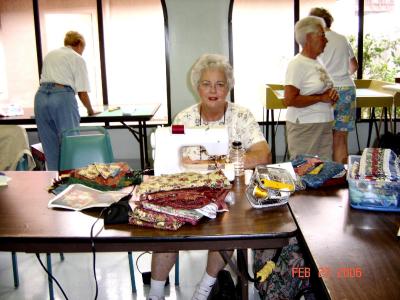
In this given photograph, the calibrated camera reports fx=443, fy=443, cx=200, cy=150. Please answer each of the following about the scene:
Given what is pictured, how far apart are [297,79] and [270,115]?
244 centimetres

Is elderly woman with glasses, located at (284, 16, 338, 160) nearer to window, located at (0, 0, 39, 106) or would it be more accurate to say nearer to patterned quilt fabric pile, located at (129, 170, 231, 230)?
patterned quilt fabric pile, located at (129, 170, 231, 230)

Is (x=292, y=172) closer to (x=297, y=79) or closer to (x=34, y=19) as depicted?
(x=297, y=79)

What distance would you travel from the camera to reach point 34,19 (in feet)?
17.2

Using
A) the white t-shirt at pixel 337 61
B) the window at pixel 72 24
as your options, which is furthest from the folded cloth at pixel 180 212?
the window at pixel 72 24

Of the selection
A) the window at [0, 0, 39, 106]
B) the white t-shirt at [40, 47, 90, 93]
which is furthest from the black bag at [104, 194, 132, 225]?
the window at [0, 0, 39, 106]

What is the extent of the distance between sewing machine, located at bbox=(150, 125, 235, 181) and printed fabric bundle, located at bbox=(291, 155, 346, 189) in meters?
0.28

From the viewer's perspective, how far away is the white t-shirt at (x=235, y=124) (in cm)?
225

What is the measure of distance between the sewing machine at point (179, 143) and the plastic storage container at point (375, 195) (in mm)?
512

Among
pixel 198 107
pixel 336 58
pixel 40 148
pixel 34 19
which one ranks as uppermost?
pixel 34 19

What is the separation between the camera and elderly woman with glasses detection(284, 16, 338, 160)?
2861 mm

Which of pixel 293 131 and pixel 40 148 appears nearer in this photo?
pixel 293 131

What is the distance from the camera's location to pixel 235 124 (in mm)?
2299

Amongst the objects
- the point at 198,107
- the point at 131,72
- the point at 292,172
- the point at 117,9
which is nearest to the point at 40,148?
the point at 131,72

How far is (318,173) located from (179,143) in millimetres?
561
